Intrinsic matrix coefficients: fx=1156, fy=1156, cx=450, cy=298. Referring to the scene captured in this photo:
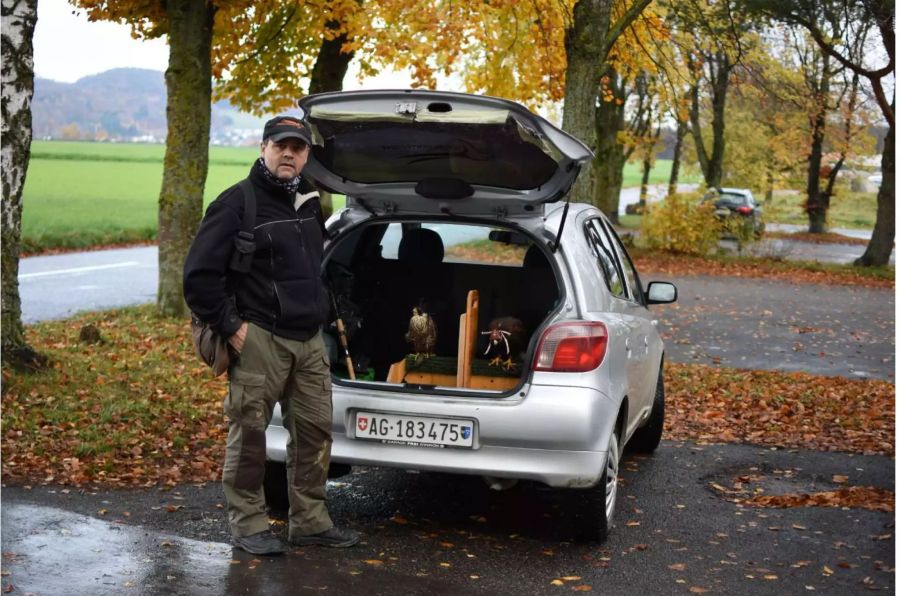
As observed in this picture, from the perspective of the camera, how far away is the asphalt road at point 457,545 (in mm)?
5078

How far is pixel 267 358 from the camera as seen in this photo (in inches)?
213

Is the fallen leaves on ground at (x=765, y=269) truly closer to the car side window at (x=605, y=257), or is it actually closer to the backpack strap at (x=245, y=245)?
the car side window at (x=605, y=257)

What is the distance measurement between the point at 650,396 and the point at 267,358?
3126 millimetres

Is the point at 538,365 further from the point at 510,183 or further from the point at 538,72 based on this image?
the point at 538,72

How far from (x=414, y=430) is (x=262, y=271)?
3.55ft

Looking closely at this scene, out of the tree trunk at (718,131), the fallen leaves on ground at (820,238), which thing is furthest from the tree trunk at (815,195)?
the tree trunk at (718,131)

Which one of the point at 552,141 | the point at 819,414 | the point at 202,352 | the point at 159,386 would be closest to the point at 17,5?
the point at 159,386

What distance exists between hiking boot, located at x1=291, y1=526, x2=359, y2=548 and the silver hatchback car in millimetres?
379

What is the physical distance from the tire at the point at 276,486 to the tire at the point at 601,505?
1.58 meters

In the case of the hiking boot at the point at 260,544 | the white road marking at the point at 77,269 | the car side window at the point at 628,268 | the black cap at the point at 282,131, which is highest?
the black cap at the point at 282,131

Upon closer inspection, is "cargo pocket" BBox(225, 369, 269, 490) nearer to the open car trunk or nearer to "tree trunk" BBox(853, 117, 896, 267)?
the open car trunk

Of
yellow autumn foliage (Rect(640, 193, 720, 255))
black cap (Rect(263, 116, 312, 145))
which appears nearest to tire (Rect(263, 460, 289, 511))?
black cap (Rect(263, 116, 312, 145))

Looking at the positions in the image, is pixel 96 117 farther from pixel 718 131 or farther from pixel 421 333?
pixel 421 333

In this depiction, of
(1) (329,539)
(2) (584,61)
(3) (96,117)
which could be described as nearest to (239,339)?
(1) (329,539)
